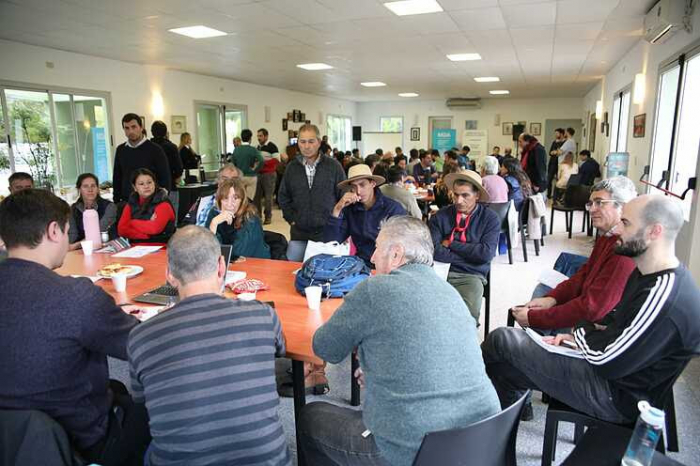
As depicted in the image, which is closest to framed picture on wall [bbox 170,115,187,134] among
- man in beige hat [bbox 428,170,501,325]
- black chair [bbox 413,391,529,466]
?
man in beige hat [bbox 428,170,501,325]

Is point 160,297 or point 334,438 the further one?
point 160,297

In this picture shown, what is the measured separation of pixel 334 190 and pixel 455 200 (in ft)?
3.29

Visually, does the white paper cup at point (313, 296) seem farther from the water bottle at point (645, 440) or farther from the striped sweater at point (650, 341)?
the water bottle at point (645, 440)

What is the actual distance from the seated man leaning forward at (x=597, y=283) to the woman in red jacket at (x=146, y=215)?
251cm

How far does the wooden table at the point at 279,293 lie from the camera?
5.80 feet

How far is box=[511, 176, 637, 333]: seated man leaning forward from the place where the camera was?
218 cm

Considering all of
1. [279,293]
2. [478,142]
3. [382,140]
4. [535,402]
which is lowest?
[535,402]

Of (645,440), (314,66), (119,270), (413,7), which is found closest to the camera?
(645,440)

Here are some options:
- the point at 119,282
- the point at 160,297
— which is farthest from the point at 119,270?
the point at 160,297

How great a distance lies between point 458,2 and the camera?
4.56m

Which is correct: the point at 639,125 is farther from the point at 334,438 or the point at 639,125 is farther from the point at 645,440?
A: the point at 334,438

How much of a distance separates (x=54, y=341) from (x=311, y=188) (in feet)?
8.42

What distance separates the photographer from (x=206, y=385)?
4.05ft

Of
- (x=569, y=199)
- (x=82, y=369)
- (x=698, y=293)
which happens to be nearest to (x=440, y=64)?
(x=569, y=199)
